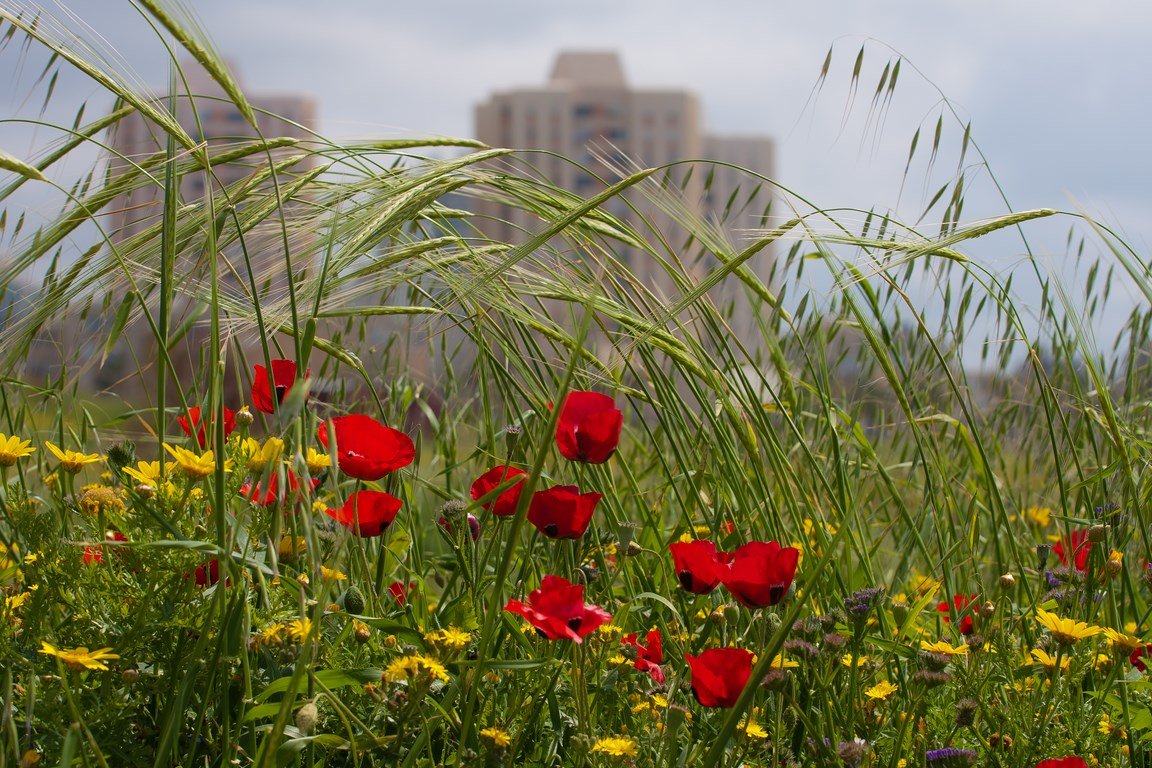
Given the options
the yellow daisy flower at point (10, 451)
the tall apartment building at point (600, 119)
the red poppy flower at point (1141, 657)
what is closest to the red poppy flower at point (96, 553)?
the yellow daisy flower at point (10, 451)

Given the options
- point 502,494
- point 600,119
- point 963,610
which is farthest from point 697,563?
point 600,119

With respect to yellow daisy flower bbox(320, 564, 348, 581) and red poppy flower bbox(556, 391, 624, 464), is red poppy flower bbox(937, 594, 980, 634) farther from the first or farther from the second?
yellow daisy flower bbox(320, 564, 348, 581)

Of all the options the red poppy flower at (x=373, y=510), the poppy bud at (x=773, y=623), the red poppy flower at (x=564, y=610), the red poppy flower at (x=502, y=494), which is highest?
the red poppy flower at (x=502, y=494)

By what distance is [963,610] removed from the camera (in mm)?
1271

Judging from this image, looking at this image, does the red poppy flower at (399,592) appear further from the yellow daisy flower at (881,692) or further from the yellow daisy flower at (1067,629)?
the yellow daisy flower at (1067,629)

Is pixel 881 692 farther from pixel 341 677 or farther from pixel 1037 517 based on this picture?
pixel 1037 517

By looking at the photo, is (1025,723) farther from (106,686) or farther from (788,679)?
(106,686)

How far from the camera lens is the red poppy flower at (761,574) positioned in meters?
0.95

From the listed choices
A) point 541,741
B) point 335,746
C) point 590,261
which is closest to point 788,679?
point 541,741

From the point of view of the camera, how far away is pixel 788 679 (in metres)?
0.95

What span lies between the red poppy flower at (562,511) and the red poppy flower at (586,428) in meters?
0.06

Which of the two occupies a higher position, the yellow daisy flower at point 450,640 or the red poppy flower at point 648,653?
the yellow daisy flower at point 450,640

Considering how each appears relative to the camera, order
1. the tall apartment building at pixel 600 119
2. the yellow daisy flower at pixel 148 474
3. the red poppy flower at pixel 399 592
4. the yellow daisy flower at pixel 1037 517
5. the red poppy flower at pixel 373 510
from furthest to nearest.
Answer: the tall apartment building at pixel 600 119 → the yellow daisy flower at pixel 1037 517 → the red poppy flower at pixel 399 592 → the red poppy flower at pixel 373 510 → the yellow daisy flower at pixel 148 474

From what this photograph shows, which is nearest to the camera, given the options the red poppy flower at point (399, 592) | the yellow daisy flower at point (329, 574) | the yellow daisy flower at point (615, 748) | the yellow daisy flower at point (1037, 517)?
the yellow daisy flower at point (329, 574)
